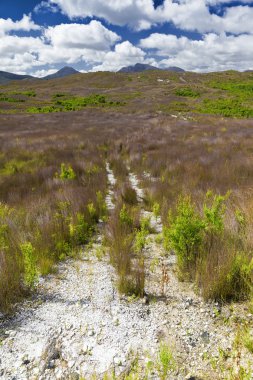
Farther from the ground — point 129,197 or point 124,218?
point 124,218

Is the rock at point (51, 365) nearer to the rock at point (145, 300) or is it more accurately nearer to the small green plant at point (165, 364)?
the small green plant at point (165, 364)

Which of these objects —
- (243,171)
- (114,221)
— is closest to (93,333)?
(114,221)

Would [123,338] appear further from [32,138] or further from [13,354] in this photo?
[32,138]

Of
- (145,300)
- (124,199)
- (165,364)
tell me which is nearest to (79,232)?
(145,300)

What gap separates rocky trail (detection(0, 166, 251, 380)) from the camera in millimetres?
2129

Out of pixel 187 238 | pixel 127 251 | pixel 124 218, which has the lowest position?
pixel 127 251

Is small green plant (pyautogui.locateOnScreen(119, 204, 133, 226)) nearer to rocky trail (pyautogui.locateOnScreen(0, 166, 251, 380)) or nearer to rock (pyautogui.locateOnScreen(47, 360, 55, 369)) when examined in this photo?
rocky trail (pyautogui.locateOnScreen(0, 166, 251, 380))

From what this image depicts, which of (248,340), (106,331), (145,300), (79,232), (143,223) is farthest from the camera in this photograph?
(79,232)

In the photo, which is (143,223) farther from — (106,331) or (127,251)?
A: (106,331)

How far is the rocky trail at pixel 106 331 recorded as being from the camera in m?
2.13

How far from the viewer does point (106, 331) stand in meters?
2.49

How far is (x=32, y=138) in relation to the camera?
51.3ft

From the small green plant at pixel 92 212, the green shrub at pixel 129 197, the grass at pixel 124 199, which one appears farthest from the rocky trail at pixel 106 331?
the green shrub at pixel 129 197

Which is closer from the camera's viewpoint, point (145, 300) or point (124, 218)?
point (145, 300)
